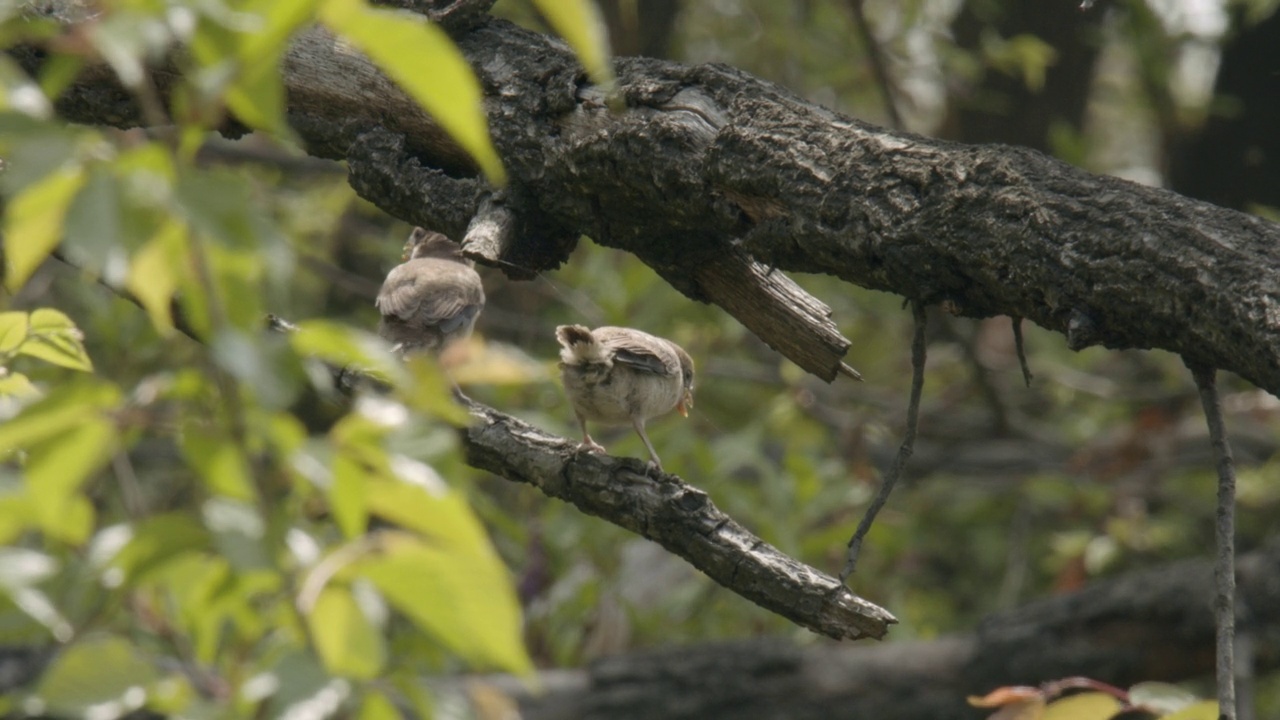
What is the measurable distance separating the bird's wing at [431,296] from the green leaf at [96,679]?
363 centimetres

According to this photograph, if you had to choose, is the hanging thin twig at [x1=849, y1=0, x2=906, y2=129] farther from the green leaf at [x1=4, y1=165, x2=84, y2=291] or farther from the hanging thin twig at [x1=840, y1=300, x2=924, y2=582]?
the green leaf at [x1=4, y1=165, x2=84, y2=291]

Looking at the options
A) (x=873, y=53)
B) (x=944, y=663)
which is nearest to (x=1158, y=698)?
(x=944, y=663)

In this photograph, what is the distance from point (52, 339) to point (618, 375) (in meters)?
2.30

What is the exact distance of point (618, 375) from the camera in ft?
15.3

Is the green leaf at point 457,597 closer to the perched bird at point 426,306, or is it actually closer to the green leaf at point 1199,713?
the green leaf at point 1199,713

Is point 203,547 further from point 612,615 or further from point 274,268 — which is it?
point 612,615

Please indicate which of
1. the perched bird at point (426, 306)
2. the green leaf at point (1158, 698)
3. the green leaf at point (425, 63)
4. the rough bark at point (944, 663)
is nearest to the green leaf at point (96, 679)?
the green leaf at point (425, 63)

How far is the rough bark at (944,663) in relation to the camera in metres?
5.69

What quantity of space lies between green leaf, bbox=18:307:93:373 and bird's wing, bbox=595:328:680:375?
2256 millimetres

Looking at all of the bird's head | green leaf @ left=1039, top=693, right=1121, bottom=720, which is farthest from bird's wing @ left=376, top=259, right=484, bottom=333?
green leaf @ left=1039, top=693, right=1121, bottom=720

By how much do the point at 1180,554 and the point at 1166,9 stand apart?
3.77 meters

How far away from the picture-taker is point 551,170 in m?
3.12

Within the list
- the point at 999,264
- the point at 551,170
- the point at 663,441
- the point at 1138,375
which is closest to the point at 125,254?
the point at 999,264

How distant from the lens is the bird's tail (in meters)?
4.39
